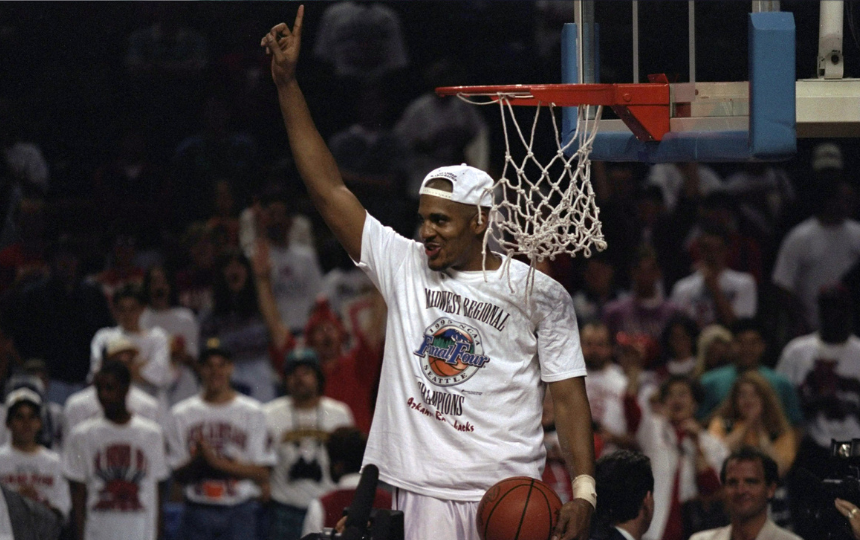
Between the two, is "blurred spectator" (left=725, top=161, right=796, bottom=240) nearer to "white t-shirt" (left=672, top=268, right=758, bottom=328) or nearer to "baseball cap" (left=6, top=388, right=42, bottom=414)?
"white t-shirt" (left=672, top=268, right=758, bottom=328)

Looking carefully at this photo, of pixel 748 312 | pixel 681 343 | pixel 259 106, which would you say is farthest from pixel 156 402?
pixel 748 312

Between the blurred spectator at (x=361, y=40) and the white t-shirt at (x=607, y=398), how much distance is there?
3.54m

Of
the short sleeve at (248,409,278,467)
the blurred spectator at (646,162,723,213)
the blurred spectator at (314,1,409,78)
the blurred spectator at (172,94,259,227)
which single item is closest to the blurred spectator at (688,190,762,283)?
the blurred spectator at (646,162,723,213)

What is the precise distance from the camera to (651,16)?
595cm

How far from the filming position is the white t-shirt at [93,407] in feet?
27.0

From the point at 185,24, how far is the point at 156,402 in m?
3.47

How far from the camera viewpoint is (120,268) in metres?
9.47

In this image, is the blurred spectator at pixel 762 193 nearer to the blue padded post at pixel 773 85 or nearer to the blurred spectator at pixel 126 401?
the blurred spectator at pixel 126 401

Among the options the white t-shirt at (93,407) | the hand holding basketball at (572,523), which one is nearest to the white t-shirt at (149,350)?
Answer: the white t-shirt at (93,407)

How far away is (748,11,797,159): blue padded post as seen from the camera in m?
4.25

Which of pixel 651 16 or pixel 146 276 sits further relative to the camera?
pixel 146 276

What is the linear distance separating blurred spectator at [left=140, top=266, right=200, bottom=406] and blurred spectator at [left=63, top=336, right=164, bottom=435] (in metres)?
0.31

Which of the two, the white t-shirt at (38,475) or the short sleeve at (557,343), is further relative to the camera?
the white t-shirt at (38,475)

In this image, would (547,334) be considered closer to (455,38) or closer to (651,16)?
(651,16)
